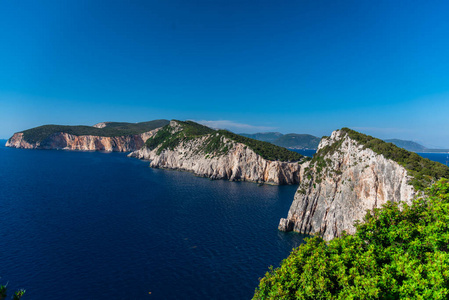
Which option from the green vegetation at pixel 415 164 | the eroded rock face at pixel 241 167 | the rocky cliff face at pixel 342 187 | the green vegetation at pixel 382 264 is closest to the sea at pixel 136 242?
the rocky cliff face at pixel 342 187

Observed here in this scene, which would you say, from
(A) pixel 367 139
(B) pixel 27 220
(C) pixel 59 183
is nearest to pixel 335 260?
(A) pixel 367 139

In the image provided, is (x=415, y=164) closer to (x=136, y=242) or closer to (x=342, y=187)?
(x=342, y=187)

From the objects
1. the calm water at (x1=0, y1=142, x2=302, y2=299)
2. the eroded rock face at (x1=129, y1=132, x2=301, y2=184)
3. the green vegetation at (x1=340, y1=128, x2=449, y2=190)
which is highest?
the green vegetation at (x1=340, y1=128, x2=449, y2=190)

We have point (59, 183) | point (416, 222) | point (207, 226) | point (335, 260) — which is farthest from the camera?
point (59, 183)

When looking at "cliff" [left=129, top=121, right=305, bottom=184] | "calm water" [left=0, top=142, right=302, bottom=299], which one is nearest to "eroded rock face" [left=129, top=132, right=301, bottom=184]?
"cliff" [left=129, top=121, right=305, bottom=184]

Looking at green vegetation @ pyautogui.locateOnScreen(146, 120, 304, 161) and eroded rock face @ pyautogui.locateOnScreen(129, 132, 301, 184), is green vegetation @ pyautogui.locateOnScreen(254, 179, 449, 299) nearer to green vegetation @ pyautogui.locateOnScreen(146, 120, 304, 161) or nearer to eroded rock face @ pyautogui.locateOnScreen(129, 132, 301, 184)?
eroded rock face @ pyautogui.locateOnScreen(129, 132, 301, 184)

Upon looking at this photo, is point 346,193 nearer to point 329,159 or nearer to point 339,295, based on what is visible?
point 329,159
